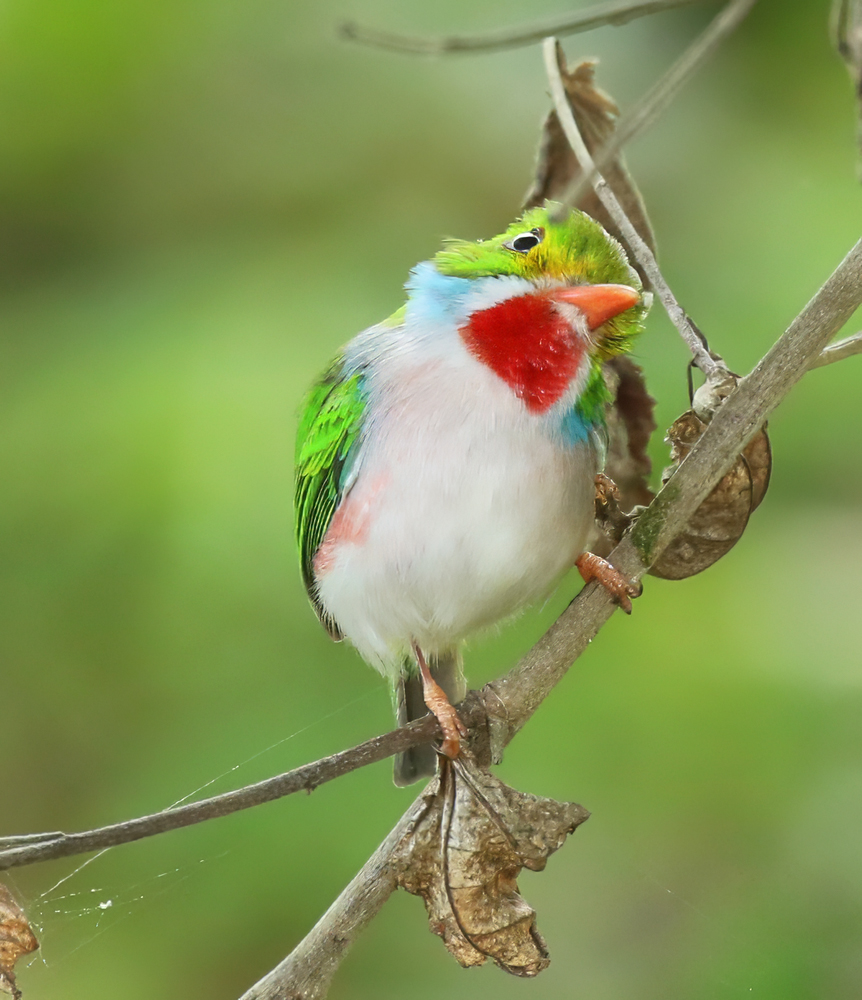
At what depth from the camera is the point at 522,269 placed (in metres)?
0.96

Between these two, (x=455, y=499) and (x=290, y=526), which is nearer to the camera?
(x=455, y=499)

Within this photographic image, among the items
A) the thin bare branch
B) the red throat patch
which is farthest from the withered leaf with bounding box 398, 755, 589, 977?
the red throat patch

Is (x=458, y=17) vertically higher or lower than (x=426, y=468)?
higher

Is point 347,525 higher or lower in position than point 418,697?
higher

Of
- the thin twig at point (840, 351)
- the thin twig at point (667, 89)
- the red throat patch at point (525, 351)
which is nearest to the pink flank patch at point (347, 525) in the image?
the red throat patch at point (525, 351)

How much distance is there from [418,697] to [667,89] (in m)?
0.97

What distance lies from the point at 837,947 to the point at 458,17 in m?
2.03

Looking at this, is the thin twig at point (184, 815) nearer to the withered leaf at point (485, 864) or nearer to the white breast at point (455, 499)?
the withered leaf at point (485, 864)

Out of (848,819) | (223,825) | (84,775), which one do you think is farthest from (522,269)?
(84,775)

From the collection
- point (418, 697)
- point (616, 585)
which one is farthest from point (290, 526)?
point (616, 585)

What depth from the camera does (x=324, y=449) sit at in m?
1.14

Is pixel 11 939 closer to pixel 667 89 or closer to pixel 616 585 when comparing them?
pixel 616 585

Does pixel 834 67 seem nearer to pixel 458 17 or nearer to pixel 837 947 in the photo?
pixel 458 17

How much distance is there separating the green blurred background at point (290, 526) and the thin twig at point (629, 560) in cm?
42
